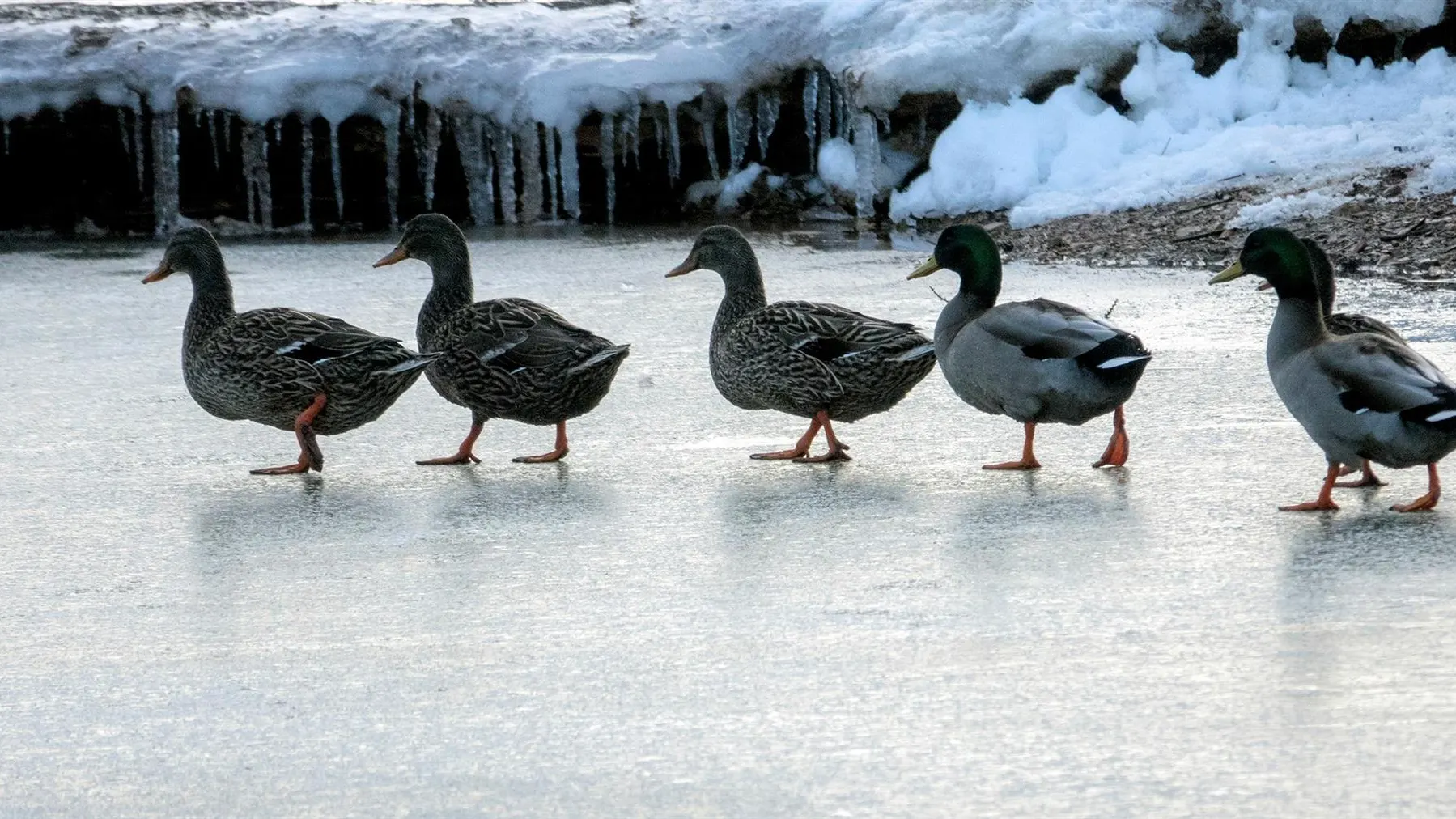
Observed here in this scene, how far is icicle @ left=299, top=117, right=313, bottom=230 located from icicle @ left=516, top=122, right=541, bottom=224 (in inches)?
66.5

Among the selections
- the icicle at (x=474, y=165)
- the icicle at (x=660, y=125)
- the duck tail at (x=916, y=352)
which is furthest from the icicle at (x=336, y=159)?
the duck tail at (x=916, y=352)

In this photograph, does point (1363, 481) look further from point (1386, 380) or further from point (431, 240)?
point (431, 240)

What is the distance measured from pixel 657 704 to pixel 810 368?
2.70 meters

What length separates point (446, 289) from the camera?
6.76 m

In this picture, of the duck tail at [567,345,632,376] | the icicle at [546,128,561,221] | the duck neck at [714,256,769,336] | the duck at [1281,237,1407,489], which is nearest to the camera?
the duck at [1281,237,1407,489]

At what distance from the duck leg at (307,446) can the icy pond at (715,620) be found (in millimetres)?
92

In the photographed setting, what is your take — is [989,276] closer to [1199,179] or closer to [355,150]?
[1199,179]

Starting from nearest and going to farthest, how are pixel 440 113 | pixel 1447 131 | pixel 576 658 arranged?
pixel 576 658
pixel 1447 131
pixel 440 113

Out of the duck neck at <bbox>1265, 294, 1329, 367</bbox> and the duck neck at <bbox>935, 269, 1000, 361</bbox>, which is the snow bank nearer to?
the duck neck at <bbox>935, 269, 1000, 361</bbox>

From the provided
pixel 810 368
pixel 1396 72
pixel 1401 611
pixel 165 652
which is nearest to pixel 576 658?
pixel 165 652

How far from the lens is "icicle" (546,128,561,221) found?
15.4 m

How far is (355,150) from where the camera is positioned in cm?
1573

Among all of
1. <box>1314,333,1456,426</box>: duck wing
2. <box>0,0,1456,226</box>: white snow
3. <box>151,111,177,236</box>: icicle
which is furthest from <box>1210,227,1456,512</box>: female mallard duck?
<box>151,111,177,236</box>: icicle

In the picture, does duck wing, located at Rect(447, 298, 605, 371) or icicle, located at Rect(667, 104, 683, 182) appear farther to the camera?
icicle, located at Rect(667, 104, 683, 182)
